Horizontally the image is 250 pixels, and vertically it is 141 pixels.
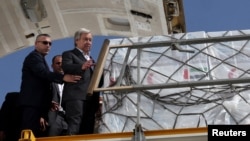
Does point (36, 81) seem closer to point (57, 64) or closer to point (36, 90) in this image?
point (36, 90)

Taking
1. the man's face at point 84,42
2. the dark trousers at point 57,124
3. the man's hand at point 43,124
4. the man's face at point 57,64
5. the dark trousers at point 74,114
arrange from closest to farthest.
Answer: the dark trousers at point 74,114 → the dark trousers at point 57,124 → the man's hand at point 43,124 → the man's face at point 84,42 → the man's face at point 57,64

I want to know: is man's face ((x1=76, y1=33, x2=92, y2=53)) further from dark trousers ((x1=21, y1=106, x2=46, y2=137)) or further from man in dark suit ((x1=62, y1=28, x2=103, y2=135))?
dark trousers ((x1=21, y1=106, x2=46, y2=137))

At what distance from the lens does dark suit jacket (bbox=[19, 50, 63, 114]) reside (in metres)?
5.12

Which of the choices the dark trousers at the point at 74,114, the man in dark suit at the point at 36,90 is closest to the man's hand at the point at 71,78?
the man in dark suit at the point at 36,90

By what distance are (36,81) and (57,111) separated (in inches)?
11.6

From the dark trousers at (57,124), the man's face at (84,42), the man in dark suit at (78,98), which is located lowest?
the dark trousers at (57,124)

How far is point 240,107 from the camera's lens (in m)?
4.88

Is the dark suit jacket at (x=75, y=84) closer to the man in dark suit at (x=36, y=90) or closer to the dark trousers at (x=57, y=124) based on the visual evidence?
the man in dark suit at (x=36, y=90)

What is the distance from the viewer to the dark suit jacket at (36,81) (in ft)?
16.8

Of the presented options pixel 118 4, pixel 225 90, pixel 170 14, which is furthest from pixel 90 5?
pixel 225 90

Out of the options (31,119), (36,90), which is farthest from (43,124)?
(36,90)

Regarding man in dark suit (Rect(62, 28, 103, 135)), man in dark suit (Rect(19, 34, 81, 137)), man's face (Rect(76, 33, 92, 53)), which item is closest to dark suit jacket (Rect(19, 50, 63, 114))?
man in dark suit (Rect(19, 34, 81, 137))

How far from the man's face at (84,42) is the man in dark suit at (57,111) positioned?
0.34 meters

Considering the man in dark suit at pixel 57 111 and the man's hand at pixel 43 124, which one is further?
the man's hand at pixel 43 124
